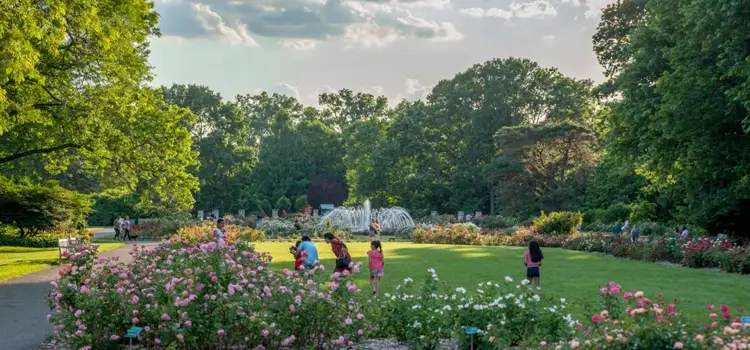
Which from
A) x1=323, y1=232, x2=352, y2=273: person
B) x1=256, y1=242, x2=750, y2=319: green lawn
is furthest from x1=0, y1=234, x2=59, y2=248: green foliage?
x1=323, y1=232, x2=352, y2=273: person

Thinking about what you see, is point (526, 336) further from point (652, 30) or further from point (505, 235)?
point (505, 235)

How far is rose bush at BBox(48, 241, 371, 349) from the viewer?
924cm

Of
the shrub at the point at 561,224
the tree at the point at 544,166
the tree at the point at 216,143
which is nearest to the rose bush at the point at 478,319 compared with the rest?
the shrub at the point at 561,224

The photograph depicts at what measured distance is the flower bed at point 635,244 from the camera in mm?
24359

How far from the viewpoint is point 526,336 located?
9109 mm

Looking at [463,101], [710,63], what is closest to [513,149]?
[463,101]

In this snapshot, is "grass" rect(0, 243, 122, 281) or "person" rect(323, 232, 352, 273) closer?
"person" rect(323, 232, 352, 273)

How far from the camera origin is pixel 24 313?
14.0 meters

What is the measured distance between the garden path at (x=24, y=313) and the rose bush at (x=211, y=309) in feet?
3.32

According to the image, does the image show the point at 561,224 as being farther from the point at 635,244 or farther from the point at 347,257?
the point at 347,257

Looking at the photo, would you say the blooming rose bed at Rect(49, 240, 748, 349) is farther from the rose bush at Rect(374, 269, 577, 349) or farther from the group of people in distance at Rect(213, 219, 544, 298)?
the group of people in distance at Rect(213, 219, 544, 298)

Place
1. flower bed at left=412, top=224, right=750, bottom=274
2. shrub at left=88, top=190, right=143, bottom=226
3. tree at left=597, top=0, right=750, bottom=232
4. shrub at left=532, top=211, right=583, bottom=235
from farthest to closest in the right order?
shrub at left=88, top=190, right=143, bottom=226, shrub at left=532, top=211, right=583, bottom=235, flower bed at left=412, top=224, right=750, bottom=274, tree at left=597, top=0, right=750, bottom=232

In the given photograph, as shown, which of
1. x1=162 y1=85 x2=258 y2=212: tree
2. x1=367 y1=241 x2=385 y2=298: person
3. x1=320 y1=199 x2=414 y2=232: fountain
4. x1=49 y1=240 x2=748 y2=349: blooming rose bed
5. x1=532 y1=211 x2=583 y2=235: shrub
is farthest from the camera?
x1=162 y1=85 x2=258 y2=212: tree

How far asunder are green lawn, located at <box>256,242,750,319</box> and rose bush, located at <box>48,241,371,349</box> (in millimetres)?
5195
